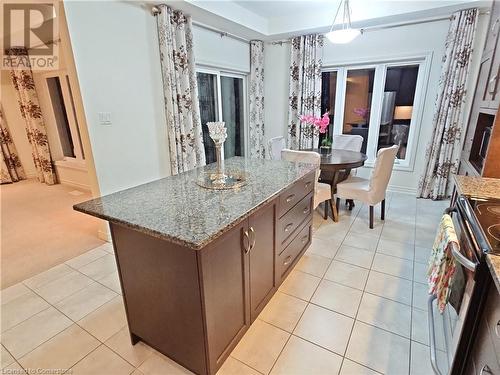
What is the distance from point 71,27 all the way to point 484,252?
122 inches

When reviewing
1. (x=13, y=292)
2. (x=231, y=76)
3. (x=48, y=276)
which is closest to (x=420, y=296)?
(x=48, y=276)

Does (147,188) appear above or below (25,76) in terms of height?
below

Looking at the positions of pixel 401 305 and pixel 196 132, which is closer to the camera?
pixel 401 305

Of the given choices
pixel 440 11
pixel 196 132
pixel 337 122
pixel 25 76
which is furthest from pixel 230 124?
pixel 25 76

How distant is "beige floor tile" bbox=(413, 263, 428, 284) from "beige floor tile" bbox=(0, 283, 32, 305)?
3086 millimetres

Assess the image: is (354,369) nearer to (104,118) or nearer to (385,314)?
(385,314)

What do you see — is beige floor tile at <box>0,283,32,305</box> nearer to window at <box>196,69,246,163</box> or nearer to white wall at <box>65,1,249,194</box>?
white wall at <box>65,1,249,194</box>

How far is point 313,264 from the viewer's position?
2355 millimetres

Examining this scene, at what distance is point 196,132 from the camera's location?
3428 millimetres

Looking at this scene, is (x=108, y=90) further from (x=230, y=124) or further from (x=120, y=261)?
(x=230, y=124)

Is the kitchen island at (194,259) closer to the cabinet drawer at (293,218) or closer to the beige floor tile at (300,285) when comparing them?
the cabinet drawer at (293,218)

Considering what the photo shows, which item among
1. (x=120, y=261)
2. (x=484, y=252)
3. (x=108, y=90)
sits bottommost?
(x=120, y=261)

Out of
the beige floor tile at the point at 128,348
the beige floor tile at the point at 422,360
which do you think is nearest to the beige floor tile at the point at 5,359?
the beige floor tile at the point at 128,348

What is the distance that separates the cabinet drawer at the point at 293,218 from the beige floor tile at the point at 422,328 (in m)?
0.95
